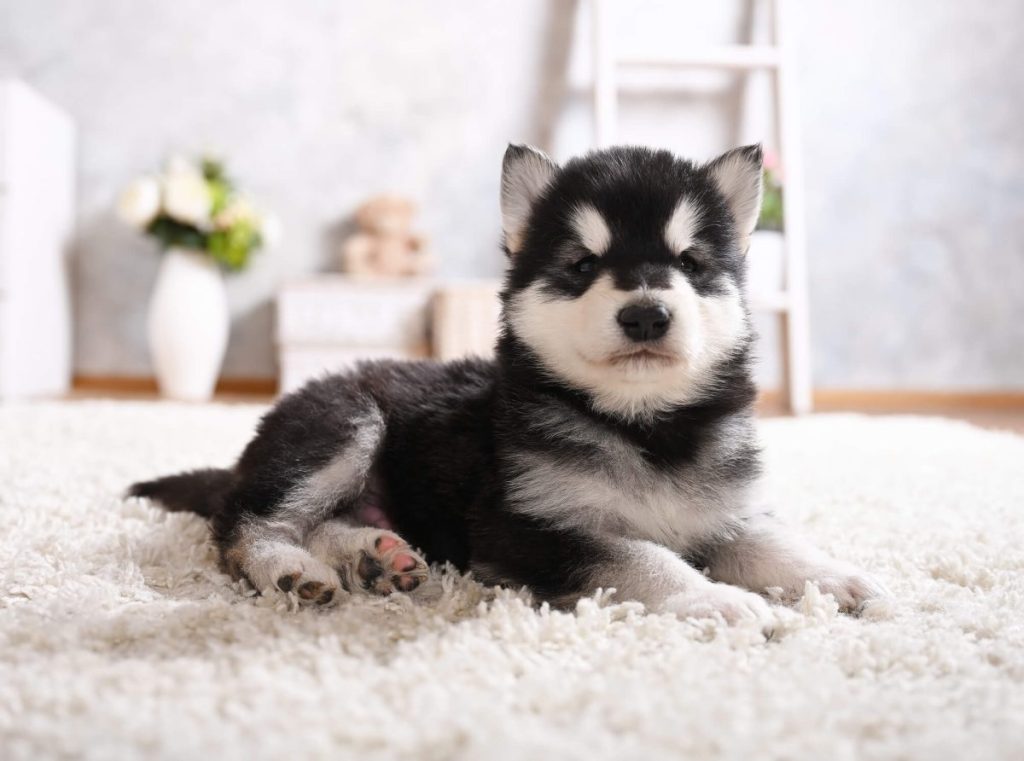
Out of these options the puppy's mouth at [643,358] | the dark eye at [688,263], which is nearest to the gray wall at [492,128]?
the dark eye at [688,263]

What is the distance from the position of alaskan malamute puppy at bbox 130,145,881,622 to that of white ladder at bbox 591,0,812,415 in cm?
336

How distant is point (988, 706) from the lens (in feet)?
2.96

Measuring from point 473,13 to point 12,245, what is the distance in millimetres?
2955

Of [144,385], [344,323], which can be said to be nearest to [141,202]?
[144,385]

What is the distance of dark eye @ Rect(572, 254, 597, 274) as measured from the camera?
1.38 m

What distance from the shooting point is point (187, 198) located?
4.82 metres

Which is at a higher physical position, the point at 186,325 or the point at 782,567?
the point at 186,325

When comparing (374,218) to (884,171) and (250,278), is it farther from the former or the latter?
(884,171)

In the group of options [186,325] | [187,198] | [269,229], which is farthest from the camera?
[269,229]

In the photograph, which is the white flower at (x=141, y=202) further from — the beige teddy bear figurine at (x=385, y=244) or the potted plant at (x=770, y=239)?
the potted plant at (x=770, y=239)

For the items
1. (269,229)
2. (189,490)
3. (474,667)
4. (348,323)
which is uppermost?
(269,229)

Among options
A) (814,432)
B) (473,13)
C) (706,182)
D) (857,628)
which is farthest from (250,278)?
(857,628)

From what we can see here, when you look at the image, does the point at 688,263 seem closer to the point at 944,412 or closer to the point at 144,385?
the point at 944,412

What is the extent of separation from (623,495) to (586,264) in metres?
0.37
